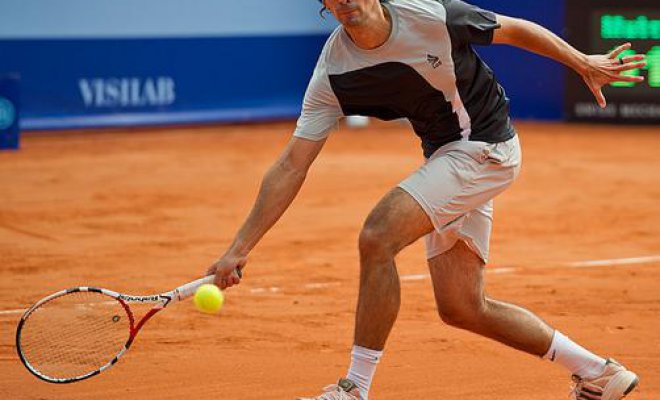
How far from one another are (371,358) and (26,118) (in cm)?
1257

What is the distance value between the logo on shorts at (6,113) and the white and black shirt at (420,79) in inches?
408

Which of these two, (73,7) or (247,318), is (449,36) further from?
(73,7)

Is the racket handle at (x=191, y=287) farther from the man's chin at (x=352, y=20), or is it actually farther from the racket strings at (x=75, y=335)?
the man's chin at (x=352, y=20)

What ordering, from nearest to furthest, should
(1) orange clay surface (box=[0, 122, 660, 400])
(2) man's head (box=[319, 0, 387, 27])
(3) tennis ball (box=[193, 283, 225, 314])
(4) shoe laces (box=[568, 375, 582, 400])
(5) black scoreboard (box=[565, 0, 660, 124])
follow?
(2) man's head (box=[319, 0, 387, 27])
(3) tennis ball (box=[193, 283, 225, 314])
(4) shoe laces (box=[568, 375, 582, 400])
(1) orange clay surface (box=[0, 122, 660, 400])
(5) black scoreboard (box=[565, 0, 660, 124])

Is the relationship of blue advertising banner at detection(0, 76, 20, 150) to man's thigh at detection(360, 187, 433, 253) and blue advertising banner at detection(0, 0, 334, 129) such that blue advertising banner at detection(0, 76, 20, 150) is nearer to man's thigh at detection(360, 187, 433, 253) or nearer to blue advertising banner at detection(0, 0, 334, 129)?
blue advertising banner at detection(0, 0, 334, 129)

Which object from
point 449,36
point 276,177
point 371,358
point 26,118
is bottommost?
point 26,118

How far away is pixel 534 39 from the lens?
4.96 metres

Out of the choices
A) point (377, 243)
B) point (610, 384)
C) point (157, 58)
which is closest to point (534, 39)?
point (377, 243)

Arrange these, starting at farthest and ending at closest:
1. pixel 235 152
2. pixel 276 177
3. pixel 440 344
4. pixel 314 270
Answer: pixel 235 152 → pixel 314 270 → pixel 440 344 → pixel 276 177

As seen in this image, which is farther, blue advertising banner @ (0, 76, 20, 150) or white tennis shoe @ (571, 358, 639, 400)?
blue advertising banner @ (0, 76, 20, 150)

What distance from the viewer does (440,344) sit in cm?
632

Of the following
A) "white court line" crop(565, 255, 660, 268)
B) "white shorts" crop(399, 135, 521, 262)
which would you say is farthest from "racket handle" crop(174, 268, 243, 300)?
"white court line" crop(565, 255, 660, 268)

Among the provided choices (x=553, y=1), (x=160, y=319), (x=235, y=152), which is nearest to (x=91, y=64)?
(x=235, y=152)

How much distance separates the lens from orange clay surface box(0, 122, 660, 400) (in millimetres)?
5715
